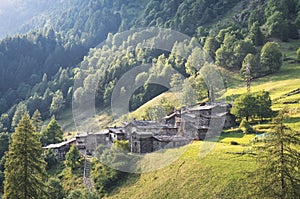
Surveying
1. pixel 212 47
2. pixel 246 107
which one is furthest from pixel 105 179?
pixel 212 47

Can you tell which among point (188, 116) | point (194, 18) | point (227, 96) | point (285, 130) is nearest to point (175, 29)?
point (194, 18)

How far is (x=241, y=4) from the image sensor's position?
19100cm

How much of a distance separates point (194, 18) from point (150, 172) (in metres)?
151

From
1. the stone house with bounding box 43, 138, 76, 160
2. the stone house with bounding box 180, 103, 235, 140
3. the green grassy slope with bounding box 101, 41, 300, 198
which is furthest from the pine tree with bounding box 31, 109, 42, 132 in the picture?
the green grassy slope with bounding box 101, 41, 300, 198

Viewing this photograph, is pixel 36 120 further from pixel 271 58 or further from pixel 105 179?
pixel 271 58

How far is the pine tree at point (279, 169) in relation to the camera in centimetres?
2766

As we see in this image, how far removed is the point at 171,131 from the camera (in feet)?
216

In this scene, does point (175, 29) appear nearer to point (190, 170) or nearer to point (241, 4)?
point (241, 4)

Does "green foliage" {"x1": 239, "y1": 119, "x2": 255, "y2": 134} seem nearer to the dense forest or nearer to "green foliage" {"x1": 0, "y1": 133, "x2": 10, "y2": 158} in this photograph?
the dense forest

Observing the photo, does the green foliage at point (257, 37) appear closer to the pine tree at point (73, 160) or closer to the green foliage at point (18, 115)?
the pine tree at point (73, 160)

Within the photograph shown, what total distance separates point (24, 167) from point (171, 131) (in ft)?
115

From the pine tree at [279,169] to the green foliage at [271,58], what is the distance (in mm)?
76344

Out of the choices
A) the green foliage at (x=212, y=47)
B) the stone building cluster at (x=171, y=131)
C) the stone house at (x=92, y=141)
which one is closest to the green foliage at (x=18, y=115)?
the stone house at (x=92, y=141)

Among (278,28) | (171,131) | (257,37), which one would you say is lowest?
(171,131)
